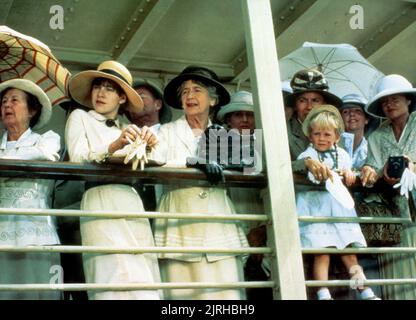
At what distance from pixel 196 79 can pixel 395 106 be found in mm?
1217

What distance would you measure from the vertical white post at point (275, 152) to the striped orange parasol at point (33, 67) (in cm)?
108

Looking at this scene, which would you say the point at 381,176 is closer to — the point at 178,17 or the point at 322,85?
the point at 322,85

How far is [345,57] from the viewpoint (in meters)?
5.25

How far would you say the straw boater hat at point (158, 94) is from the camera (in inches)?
184

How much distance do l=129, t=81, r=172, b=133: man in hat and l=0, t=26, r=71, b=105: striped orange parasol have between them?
19.4 inches

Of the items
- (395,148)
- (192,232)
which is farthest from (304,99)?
(192,232)

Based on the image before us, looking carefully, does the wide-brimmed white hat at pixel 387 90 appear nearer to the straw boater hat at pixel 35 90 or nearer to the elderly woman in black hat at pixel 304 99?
the elderly woman in black hat at pixel 304 99

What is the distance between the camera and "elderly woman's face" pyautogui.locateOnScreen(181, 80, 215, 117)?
13.6 feet

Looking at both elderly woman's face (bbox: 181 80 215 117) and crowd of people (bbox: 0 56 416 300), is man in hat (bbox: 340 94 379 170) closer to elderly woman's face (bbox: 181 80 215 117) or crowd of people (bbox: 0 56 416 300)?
crowd of people (bbox: 0 56 416 300)

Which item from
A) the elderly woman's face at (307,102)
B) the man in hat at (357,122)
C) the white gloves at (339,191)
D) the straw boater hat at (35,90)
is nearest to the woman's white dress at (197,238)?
the white gloves at (339,191)

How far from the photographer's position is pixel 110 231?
354 centimetres

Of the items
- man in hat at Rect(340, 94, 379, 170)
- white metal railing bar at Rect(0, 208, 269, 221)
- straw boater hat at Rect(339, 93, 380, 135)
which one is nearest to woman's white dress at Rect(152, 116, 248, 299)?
white metal railing bar at Rect(0, 208, 269, 221)
